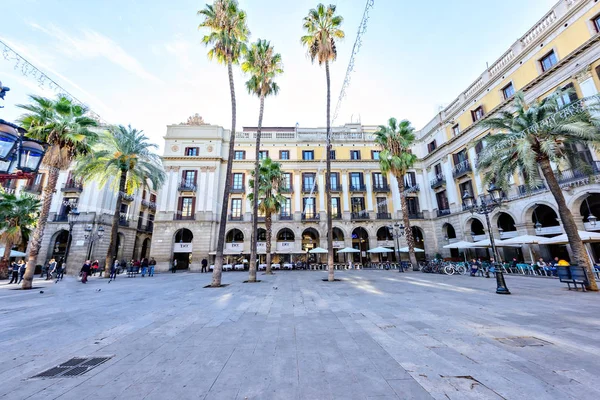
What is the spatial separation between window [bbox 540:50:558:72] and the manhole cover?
76.6 feet

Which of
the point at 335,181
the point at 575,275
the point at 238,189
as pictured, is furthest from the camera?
the point at 335,181

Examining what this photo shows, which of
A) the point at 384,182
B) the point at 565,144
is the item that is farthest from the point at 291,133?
the point at 565,144

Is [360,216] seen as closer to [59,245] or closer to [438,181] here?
[438,181]

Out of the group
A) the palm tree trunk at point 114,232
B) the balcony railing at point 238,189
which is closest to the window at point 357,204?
the balcony railing at point 238,189

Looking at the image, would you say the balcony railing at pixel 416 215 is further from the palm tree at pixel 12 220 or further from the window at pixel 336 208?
the palm tree at pixel 12 220

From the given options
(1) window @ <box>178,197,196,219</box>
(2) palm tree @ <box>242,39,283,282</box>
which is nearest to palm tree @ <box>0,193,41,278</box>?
(1) window @ <box>178,197,196,219</box>

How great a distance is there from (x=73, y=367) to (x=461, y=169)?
103ft

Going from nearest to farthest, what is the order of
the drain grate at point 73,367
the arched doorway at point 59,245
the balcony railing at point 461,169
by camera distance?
1. the drain grate at point 73,367
2. the balcony railing at point 461,169
3. the arched doorway at point 59,245

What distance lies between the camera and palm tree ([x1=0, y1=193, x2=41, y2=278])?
61.8 feet

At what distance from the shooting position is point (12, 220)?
64.0 feet

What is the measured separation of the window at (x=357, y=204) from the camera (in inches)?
1275

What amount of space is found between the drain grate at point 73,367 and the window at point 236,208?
→ 2734 centimetres

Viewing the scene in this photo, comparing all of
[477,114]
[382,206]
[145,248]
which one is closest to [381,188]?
[382,206]

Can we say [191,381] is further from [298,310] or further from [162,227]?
[162,227]
